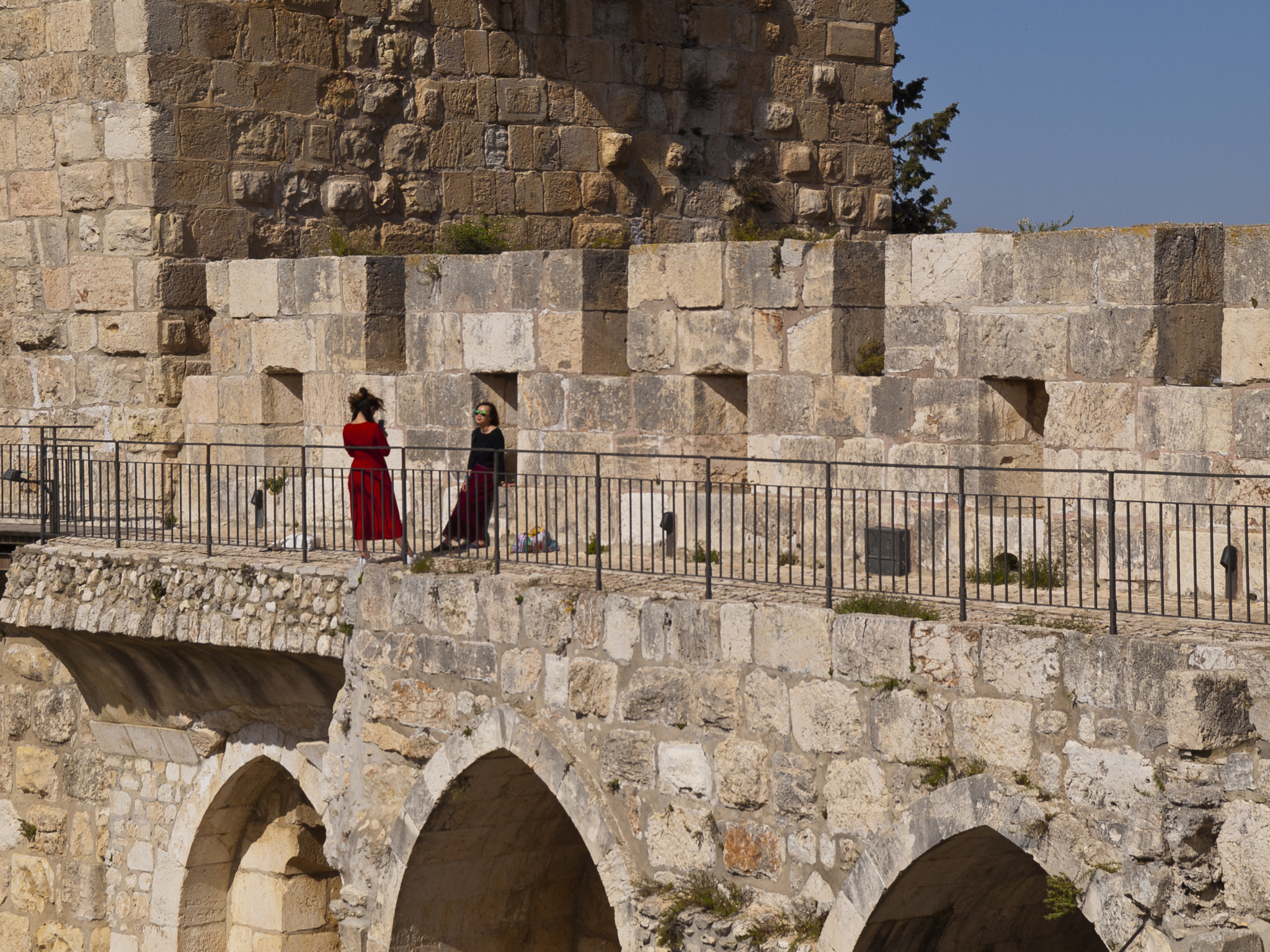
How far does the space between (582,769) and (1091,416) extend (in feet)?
9.78

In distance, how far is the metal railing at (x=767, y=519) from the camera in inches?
346

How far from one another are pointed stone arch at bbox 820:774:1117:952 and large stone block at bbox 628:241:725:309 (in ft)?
12.3

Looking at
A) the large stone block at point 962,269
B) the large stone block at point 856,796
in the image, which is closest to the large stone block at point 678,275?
the large stone block at point 962,269

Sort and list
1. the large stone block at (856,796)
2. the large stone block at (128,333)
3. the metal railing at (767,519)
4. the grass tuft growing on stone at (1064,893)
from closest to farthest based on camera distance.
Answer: the grass tuft growing on stone at (1064,893) < the large stone block at (856,796) < the metal railing at (767,519) < the large stone block at (128,333)

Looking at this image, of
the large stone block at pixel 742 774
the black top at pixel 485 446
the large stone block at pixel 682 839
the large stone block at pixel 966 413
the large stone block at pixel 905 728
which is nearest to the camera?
the large stone block at pixel 905 728

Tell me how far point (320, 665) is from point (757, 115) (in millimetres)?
6803

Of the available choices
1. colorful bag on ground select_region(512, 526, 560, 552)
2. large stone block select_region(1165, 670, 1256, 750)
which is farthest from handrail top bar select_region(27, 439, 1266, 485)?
large stone block select_region(1165, 670, 1256, 750)

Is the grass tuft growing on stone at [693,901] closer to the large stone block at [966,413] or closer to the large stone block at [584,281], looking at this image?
the large stone block at [966,413]

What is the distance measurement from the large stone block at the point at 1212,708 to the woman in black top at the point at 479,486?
4.49 meters

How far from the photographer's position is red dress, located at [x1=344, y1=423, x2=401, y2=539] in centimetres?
1122

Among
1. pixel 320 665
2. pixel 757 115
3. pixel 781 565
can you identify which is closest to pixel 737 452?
pixel 781 565

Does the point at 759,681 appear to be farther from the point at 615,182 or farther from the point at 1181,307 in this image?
the point at 615,182

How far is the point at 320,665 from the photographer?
37.3ft

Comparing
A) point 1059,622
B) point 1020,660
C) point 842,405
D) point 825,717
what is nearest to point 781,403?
point 842,405
